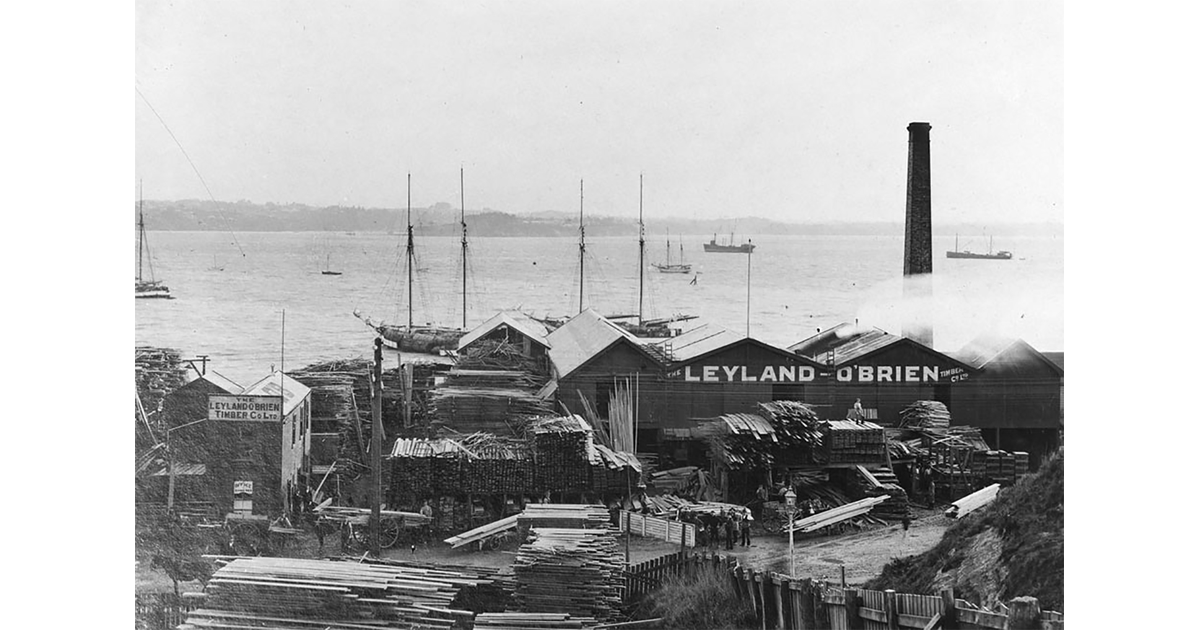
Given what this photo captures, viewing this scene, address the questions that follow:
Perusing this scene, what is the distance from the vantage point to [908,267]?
22.6 ft

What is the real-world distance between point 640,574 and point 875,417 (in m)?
1.75

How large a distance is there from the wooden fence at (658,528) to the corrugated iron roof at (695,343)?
0.99m

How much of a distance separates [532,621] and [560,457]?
38.5 inches

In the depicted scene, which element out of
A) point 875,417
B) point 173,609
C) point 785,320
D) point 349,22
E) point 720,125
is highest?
point 349,22

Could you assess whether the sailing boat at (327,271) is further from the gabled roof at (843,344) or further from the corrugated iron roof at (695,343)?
the gabled roof at (843,344)

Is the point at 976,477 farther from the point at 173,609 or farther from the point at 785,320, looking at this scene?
the point at 173,609

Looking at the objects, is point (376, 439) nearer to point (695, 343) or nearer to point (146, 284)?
point (146, 284)

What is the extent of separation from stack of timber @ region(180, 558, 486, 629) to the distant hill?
6.72ft

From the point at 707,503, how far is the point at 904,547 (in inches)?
48.5

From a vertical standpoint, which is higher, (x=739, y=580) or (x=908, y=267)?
(x=908, y=267)

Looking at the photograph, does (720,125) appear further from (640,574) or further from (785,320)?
(640,574)

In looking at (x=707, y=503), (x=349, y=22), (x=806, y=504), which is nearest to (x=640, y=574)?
(x=707, y=503)

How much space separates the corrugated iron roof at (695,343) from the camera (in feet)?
22.6

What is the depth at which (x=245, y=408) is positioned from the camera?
679 centimetres
